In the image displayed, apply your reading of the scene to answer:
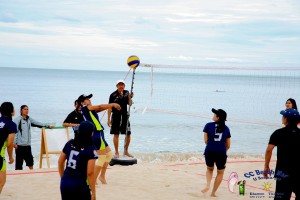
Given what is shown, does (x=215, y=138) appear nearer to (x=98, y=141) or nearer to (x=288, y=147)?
(x=98, y=141)

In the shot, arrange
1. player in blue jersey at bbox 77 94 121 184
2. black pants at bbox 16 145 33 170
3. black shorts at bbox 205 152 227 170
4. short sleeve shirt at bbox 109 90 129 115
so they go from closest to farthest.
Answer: player in blue jersey at bbox 77 94 121 184 < black shorts at bbox 205 152 227 170 < black pants at bbox 16 145 33 170 < short sleeve shirt at bbox 109 90 129 115

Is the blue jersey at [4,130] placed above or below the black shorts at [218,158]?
above

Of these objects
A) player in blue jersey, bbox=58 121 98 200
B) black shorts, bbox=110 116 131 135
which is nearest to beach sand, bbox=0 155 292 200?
black shorts, bbox=110 116 131 135

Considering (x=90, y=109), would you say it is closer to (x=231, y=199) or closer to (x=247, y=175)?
(x=231, y=199)

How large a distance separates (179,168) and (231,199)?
3.17 m

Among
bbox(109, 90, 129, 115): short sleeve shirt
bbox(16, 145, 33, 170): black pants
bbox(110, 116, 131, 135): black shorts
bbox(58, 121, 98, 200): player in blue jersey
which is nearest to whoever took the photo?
bbox(58, 121, 98, 200): player in blue jersey

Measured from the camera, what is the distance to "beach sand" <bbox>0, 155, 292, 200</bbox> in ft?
23.8

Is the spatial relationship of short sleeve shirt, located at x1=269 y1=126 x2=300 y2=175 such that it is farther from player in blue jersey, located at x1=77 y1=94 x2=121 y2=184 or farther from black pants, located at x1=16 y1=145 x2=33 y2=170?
black pants, located at x1=16 y1=145 x2=33 y2=170

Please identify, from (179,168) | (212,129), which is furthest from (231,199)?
(179,168)

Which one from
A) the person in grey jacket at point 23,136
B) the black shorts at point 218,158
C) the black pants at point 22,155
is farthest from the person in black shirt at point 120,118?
the black shorts at point 218,158

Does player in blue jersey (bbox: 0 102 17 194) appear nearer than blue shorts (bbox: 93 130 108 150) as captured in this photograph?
Yes

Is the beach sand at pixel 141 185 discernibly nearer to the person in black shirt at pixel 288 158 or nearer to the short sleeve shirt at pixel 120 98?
the short sleeve shirt at pixel 120 98

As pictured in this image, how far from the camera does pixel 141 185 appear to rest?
26.2 feet

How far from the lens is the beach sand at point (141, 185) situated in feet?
23.8
